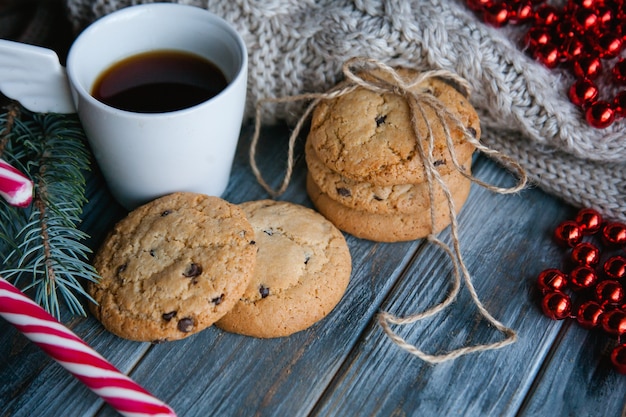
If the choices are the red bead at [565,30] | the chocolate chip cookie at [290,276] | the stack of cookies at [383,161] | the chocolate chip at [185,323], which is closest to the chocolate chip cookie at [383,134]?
the stack of cookies at [383,161]

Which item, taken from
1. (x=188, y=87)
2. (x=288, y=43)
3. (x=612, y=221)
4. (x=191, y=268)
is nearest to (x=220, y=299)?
(x=191, y=268)

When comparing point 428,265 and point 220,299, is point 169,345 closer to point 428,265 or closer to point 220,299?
point 220,299

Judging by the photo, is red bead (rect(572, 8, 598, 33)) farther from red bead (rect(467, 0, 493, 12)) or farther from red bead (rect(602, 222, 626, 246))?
red bead (rect(602, 222, 626, 246))

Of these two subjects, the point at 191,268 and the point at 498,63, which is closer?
the point at 191,268

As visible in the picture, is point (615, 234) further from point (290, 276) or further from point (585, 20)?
point (290, 276)

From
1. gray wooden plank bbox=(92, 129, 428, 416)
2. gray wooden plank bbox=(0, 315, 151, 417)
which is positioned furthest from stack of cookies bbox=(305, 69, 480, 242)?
gray wooden plank bbox=(0, 315, 151, 417)

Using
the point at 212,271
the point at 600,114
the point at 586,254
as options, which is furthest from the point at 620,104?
the point at 212,271
